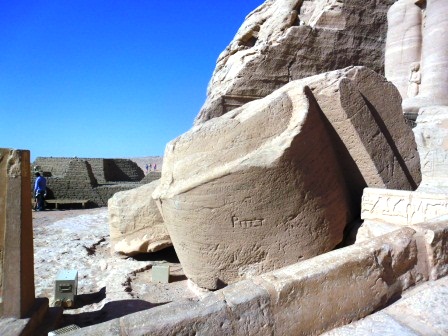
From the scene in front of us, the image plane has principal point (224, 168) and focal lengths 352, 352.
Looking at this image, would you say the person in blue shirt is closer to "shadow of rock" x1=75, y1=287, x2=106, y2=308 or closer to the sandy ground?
the sandy ground

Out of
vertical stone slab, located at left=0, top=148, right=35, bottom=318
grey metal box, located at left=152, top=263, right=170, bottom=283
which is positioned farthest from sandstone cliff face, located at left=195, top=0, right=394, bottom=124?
vertical stone slab, located at left=0, top=148, right=35, bottom=318

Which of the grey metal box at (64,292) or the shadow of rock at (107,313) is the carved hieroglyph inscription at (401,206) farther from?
the grey metal box at (64,292)

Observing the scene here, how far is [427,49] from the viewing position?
19.9 feet

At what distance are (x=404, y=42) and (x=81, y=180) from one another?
37.1 ft

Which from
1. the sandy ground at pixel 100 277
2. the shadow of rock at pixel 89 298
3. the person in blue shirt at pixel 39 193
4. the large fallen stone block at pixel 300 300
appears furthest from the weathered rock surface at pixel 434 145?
the person in blue shirt at pixel 39 193

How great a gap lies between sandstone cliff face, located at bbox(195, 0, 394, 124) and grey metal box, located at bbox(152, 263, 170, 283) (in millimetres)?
3511

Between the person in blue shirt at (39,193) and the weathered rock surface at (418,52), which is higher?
the weathered rock surface at (418,52)

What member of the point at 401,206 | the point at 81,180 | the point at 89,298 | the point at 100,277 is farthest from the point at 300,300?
the point at 81,180

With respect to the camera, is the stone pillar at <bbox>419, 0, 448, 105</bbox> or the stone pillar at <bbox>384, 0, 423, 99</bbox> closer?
the stone pillar at <bbox>419, 0, 448, 105</bbox>

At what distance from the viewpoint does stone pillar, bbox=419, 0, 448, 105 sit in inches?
225

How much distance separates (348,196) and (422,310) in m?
1.87

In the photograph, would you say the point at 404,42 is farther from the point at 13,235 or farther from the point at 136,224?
the point at 13,235

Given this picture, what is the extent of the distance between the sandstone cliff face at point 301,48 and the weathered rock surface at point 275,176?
11.9 feet

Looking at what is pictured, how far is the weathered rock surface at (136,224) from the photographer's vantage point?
4.38 metres
